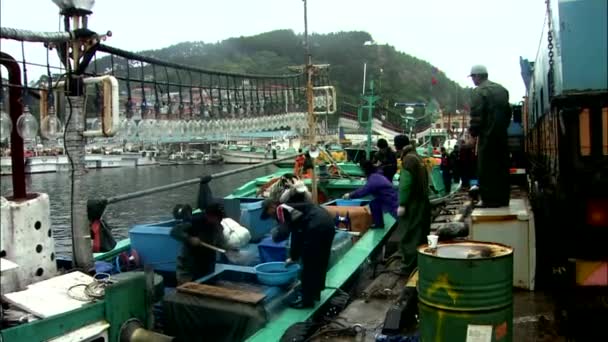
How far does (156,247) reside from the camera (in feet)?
23.2

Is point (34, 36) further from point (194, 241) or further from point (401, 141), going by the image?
point (401, 141)

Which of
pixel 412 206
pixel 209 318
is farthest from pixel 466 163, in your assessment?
pixel 209 318

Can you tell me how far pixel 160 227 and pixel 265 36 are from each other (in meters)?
71.4

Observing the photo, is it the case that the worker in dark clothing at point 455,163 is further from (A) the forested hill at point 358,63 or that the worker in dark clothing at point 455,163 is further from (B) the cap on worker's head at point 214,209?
(A) the forested hill at point 358,63

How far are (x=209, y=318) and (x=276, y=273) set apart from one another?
38.2 inches

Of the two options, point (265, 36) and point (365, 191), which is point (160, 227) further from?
point (265, 36)

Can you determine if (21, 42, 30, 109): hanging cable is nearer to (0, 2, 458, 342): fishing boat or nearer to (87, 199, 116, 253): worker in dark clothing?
(0, 2, 458, 342): fishing boat

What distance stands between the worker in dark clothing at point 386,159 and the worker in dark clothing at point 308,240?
6.31 meters

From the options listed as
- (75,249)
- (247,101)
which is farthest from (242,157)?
(75,249)

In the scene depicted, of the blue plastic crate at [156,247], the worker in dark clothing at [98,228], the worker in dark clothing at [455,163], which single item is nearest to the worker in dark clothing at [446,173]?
the worker in dark clothing at [455,163]

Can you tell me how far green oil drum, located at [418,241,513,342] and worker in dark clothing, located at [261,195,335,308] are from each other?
2.28 m

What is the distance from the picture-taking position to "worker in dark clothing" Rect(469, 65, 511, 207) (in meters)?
5.26

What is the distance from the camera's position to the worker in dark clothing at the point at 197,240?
6.05 metres

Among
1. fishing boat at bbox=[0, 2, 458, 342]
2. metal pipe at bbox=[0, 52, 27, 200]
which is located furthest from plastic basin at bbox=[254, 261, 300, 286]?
metal pipe at bbox=[0, 52, 27, 200]
